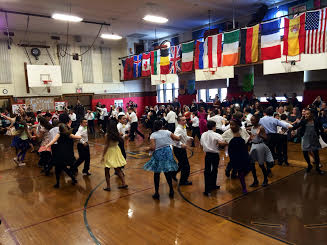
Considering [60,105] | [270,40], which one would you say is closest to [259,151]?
[270,40]

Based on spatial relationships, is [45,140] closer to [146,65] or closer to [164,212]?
[164,212]

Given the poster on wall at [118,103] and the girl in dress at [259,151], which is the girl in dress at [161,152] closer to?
the girl in dress at [259,151]

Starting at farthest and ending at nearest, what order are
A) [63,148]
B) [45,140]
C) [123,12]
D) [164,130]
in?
[123,12] < [45,140] < [63,148] < [164,130]

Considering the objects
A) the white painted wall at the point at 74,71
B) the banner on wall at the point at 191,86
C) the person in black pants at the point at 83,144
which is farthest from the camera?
the banner on wall at the point at 191,86

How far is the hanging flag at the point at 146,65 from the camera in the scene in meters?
14.8

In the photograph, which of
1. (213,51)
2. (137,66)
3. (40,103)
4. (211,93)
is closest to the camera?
(213,51)

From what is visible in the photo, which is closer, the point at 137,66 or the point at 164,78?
the point at 164,78

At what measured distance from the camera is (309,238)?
3027 millimetres

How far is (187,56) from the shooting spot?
40.7 feet

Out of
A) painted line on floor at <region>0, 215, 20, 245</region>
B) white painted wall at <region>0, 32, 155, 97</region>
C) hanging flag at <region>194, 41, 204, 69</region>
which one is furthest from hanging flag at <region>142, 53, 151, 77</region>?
painted line on floor at <region>0, 215, 20, 245</region>

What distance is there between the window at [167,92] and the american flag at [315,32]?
10.5 metres

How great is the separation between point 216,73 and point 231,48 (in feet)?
4.06

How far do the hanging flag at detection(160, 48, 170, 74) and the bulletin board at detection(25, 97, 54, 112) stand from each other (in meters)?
7.43

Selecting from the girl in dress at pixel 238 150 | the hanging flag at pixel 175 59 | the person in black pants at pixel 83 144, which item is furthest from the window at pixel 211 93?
the girl in dress at pixel 238 150
